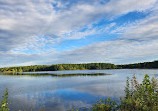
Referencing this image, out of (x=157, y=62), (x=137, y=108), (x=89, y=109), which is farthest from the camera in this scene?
(x=157, y=62)

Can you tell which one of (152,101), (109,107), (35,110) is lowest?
(35,110)

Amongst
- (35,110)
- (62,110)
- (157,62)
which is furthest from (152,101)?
(157,62)

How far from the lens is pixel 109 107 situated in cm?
1103

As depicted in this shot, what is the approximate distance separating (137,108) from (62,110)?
25.5 ft

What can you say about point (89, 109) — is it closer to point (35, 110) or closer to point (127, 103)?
point (127, 103)

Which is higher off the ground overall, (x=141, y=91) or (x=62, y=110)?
(x=141, y=91)

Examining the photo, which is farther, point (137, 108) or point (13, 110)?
point (13, 110)

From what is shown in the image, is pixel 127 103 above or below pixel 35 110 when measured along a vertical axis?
above

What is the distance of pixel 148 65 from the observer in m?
157

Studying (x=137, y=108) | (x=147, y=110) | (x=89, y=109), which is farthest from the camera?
(x=89, y=109)

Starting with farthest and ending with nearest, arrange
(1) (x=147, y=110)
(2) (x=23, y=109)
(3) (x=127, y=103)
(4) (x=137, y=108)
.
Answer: (2) (x=23, y=109) < (3) (x=127, y=103) < (4) (x=137, y=108) < (1) (x=147, y=110)

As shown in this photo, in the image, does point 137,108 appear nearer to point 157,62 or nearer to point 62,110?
point 62,110

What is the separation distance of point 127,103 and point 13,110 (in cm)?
1224

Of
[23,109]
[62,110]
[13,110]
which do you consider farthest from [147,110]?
[13,110]
